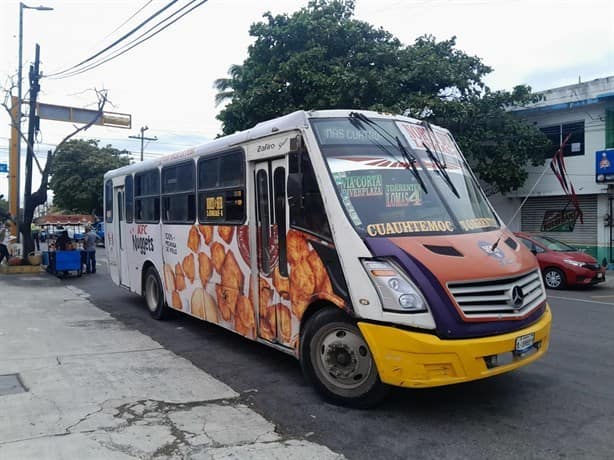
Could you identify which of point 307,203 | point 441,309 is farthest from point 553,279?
point 441,309

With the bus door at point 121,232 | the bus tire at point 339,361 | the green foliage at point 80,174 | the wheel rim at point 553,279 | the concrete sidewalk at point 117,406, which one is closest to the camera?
the concrete sidewalk at point 117,406

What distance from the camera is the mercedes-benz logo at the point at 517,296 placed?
15.1 feet

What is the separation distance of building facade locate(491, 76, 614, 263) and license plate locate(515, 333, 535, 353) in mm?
14149

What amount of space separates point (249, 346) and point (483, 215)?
11.8 ft

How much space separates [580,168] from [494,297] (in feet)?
54.2

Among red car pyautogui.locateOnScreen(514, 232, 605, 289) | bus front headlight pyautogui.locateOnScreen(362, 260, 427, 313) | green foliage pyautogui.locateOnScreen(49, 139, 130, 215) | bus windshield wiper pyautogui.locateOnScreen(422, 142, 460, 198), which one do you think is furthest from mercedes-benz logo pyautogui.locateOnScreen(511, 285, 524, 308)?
green foliage pyautogui.locateOnScreen(49, 139, 130, 215)

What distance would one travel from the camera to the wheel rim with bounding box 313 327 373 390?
188 inches

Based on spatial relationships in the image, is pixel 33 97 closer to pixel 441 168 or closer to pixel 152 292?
pixel 152 292

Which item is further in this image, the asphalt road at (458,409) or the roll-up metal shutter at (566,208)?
the roll-up metal shutter at (566,208)

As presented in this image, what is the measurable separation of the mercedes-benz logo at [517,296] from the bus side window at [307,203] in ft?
5.42

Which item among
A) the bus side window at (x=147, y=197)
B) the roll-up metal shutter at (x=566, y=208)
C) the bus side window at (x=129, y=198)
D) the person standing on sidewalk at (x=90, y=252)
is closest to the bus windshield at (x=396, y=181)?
the bus side window at (x=147, y=197)

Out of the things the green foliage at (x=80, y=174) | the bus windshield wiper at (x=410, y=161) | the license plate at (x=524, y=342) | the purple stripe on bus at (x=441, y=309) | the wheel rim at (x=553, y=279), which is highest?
the green foliage at (x=80, y=174)

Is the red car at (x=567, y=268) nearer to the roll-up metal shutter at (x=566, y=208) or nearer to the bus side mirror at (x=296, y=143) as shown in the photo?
the roll-up metal shutter at (x=566, y=208)

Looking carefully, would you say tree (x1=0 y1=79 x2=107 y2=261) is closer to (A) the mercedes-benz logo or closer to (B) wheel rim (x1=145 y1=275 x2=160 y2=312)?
(B) wheel rim (x1=145 y1=275 x2=160 y2=312)
